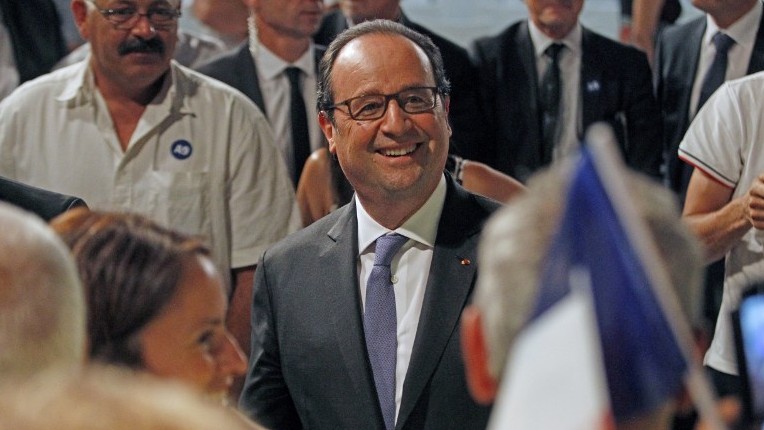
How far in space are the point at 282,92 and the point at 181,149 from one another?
28.8 inches

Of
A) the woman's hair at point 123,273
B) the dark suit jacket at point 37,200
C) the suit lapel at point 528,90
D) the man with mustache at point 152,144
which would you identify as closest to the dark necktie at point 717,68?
the suit lapel at point 528,90

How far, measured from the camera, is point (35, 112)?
15.4ft

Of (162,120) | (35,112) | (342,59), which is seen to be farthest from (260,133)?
(342,59)

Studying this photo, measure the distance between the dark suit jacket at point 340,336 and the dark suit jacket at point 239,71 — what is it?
1.85 m

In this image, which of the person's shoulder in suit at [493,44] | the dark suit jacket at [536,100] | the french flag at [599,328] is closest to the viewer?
the french flag at [599,328]

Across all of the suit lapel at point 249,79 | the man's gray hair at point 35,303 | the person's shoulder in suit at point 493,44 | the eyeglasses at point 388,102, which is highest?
the man's gray hair at point 35,303

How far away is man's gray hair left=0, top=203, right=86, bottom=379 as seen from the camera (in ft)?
5.47

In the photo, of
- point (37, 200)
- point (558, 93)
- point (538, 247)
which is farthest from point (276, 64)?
point (538, 247)

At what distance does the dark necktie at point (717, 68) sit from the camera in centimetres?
511

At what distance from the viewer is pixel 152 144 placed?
4.64m

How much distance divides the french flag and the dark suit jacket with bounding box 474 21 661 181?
362cm

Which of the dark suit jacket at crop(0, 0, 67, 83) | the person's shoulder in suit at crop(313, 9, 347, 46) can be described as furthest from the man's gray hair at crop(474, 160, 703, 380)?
the dark suit jacket at crop(0, 0, 67, 83)

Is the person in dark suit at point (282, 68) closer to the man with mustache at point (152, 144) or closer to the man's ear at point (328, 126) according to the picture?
the man with mustache at point (152, 144)

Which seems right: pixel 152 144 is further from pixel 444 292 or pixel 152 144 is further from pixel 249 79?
pixel 444 292
